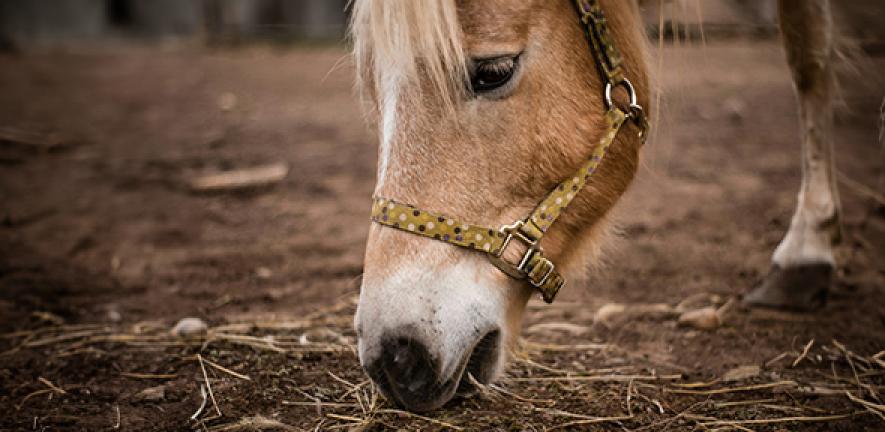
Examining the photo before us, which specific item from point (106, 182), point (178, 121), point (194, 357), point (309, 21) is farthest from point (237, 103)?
point (194, 357)

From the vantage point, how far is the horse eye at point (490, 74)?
186 centimetres

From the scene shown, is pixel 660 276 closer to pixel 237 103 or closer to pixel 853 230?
pixel 853 230

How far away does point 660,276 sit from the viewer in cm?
345

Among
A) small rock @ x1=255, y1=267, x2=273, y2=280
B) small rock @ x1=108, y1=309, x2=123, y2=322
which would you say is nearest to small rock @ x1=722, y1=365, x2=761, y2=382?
small rock @ x1=255, y1=267, x2=273, y2=280

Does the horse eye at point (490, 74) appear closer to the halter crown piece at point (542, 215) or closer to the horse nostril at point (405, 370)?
the halter crown piece at point (542, 215)

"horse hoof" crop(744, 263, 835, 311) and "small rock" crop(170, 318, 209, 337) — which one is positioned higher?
"horse hoof" crop(744, 263, 835, 311)

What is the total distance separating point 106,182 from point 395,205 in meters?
3.96

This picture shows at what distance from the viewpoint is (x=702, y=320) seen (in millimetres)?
2814

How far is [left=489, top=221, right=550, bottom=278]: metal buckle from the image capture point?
6.11ft

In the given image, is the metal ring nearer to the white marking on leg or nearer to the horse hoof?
the white marking on leg

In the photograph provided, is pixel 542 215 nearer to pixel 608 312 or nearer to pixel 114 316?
pixel 608 312

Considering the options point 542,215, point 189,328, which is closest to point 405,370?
point 542,215

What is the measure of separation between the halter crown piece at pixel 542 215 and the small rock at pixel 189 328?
4.37 feet

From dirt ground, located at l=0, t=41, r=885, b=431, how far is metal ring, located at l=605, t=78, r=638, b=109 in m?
0.33
